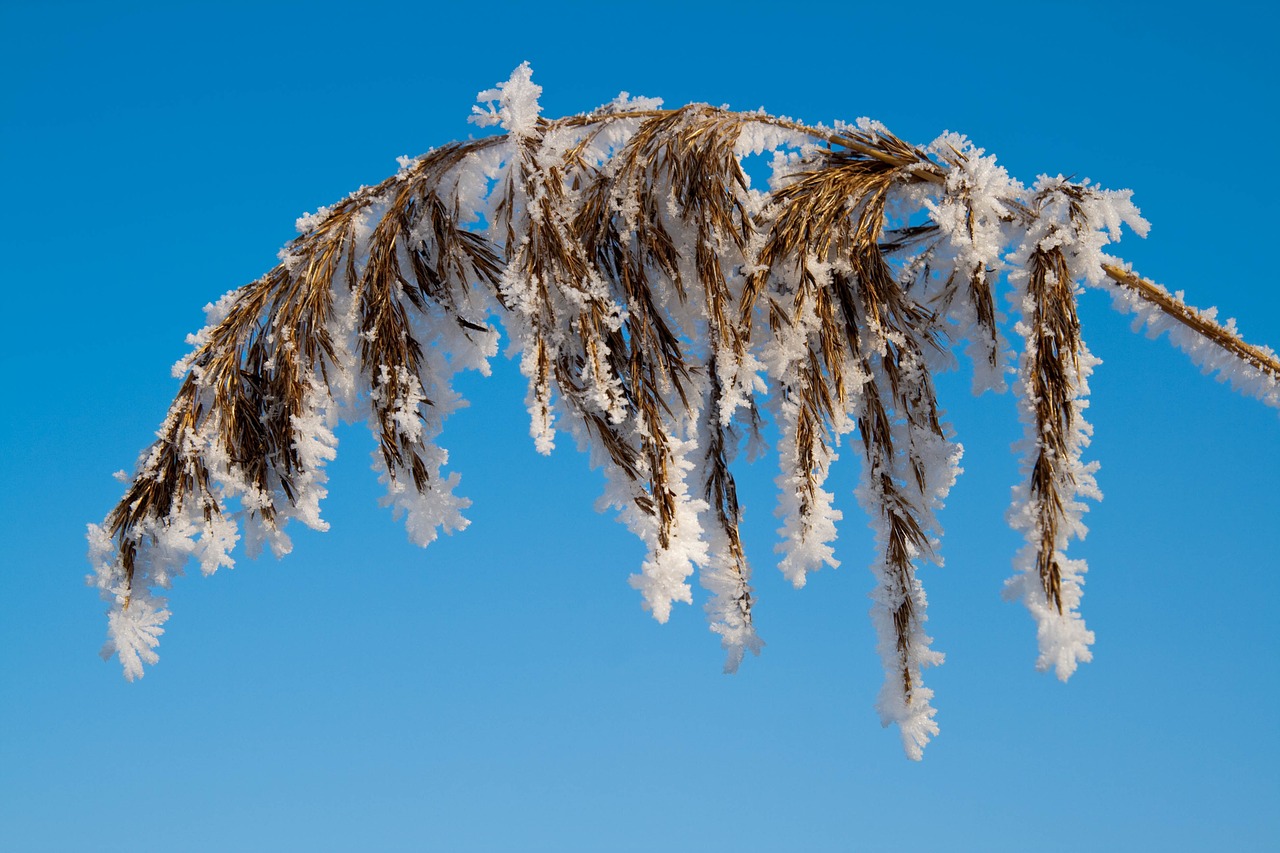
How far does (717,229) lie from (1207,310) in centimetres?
176

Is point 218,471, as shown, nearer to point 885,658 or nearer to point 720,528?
point 720,528

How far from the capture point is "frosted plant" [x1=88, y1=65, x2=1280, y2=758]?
3895 millimetres

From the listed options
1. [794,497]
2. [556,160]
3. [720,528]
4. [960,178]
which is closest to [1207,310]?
[960,178]

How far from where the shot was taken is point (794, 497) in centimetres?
407

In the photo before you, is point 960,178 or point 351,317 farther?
point 351,317

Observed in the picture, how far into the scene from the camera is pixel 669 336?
405 centimetres

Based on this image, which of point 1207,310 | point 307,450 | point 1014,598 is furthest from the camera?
point 307,450

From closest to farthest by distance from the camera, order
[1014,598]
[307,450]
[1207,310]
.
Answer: [1014,598] < [1207,310] < [307,450]

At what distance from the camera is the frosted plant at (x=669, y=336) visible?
12.8 feet

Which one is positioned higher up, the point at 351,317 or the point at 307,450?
the point at 351,317

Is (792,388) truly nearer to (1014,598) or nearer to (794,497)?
(794,497)

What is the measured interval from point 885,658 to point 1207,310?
5.66ft

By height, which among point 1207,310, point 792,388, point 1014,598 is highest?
point 1207,310

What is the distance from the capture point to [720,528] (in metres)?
4.39
